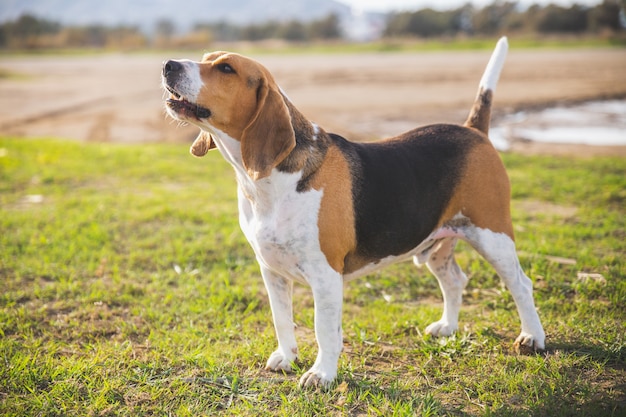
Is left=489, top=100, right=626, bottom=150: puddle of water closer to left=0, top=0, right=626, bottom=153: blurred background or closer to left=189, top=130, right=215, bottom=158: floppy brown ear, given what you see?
left=0, top=0, right=626, bottom=153: blurred background

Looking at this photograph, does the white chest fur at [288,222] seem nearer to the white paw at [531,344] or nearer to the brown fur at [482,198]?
the brown fur at [482,198]

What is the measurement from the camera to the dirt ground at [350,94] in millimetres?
14117

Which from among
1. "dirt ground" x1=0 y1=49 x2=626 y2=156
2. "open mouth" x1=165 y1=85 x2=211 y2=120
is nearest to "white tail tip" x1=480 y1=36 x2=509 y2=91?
"open mouth" x1=165 y1=85 x2=211 y2=120

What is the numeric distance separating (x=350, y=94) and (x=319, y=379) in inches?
605

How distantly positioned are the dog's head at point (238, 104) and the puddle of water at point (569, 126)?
852 cm

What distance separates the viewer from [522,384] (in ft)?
12.9

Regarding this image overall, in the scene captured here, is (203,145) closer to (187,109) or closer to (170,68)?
(187,109)

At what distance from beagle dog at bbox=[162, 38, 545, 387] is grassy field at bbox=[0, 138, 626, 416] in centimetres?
35

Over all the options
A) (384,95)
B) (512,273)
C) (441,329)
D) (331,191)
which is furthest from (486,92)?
(384,95)

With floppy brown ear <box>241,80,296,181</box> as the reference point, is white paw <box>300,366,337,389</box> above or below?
below

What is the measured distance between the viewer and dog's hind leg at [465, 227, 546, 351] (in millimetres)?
4355

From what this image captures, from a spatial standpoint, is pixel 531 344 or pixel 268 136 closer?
pixel 268 136

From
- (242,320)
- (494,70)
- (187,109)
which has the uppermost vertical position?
(494,70)

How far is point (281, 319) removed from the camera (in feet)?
14.1
